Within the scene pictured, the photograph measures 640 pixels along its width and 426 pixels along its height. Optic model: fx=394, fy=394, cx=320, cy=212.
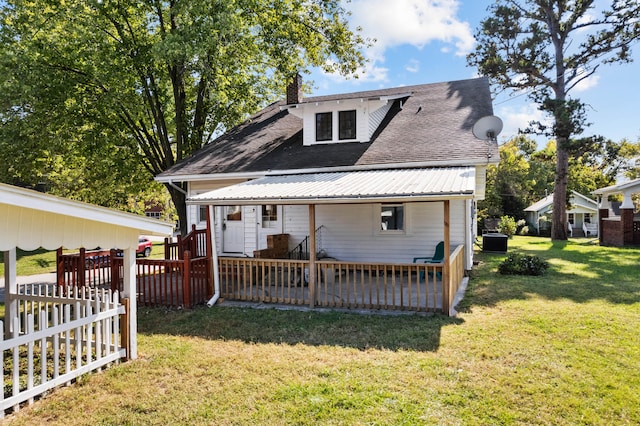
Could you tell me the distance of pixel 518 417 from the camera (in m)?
3.93

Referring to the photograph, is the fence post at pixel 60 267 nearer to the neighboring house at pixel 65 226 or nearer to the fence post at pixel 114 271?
the fence post at pixel 114 271

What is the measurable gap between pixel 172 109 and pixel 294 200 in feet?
43.3

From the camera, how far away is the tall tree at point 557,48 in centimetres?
2031

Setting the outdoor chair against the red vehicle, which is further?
the red vehicle

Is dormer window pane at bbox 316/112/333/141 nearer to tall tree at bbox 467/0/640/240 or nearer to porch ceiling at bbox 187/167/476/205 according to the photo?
porch ceiling at bbox 187/167/476/205

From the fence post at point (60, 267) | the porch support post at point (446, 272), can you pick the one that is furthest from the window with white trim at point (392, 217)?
the fence post at point (60, 267)

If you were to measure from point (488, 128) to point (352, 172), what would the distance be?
404cm

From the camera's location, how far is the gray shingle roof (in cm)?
1137

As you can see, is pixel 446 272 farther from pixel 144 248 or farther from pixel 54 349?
pixel 144 248

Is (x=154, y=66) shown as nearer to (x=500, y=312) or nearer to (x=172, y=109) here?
(x=172, y=109)

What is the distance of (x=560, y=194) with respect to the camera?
2242 cm

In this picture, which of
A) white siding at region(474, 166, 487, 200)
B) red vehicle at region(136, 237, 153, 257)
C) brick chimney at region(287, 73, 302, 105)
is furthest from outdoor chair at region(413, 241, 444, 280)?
red vehicle at region(136, 237, 153, 257)

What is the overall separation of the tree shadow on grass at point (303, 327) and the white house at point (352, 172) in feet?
8.15

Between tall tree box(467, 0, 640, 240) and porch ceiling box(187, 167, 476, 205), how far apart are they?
14.9 meters
